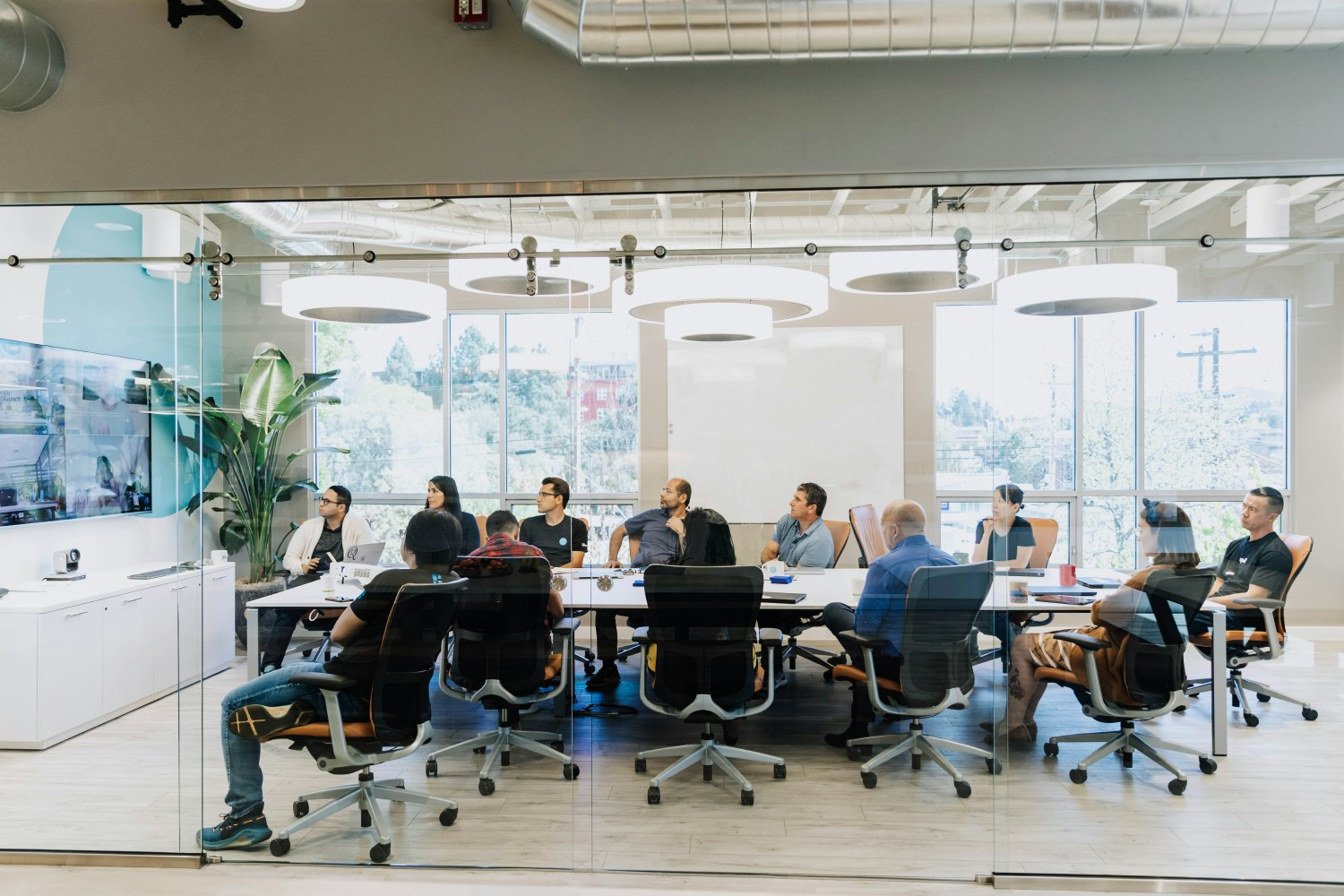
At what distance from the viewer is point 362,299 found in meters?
3.11

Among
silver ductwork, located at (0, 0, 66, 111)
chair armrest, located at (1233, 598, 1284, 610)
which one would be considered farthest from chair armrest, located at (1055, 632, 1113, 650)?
silver ductwork, located at (0, 0, 66, 111)

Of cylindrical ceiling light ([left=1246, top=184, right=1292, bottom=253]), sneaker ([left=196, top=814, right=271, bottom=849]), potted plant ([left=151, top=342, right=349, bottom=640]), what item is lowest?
sneaker ([left=196, top=814, right=271, bottom=849])

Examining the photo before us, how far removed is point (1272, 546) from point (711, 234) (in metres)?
2.45

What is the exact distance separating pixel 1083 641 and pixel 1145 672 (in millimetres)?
257

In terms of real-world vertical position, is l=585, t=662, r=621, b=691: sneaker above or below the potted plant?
below

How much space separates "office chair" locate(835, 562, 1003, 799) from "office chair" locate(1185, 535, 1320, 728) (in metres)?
0.83

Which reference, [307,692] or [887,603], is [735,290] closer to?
[887,603]

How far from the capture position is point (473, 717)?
3.12 m

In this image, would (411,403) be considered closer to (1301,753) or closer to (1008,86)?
(1008,86)

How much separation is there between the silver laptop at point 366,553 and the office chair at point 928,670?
196 cm

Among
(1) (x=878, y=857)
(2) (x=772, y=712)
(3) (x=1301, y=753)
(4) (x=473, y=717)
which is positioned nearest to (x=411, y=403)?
(4) (x=473, y=717)

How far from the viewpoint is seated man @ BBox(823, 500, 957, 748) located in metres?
3.03

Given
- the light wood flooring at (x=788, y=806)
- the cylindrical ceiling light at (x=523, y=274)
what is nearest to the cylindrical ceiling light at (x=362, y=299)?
the cylindrical ceiling light at (x=523, y=274)

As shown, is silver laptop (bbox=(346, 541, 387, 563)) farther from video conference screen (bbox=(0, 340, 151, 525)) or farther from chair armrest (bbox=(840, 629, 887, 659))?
chair armrest (bbox=(840, 629, 887, 659))
